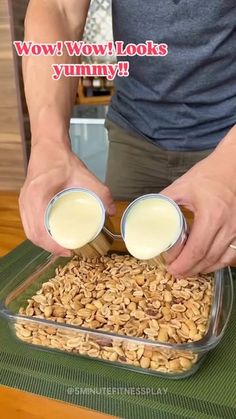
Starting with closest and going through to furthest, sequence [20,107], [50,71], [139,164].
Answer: [50,71], [139,164], [20,107]

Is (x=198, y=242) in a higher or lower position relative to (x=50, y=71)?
lower

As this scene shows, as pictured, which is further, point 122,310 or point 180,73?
point 180,73

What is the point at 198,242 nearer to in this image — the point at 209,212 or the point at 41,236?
the point at 209,212

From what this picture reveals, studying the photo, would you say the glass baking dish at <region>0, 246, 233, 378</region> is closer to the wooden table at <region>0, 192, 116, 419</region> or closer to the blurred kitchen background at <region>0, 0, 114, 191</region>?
the wooden table at <region>0, 192, 116, 419</region>

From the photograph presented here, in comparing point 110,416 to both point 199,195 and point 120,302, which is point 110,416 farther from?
point 199,195

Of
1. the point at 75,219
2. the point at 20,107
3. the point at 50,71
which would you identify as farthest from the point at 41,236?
the point at 20,107

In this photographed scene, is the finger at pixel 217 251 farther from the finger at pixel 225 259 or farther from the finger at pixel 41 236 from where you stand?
the finger at pixel 41 236

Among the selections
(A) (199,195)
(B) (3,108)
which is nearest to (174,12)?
(A) (199,195)

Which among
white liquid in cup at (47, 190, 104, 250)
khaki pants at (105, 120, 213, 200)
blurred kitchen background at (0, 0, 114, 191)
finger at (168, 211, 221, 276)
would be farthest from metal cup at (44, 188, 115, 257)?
blurred kitchen background at (0, 0, 114, 191)
